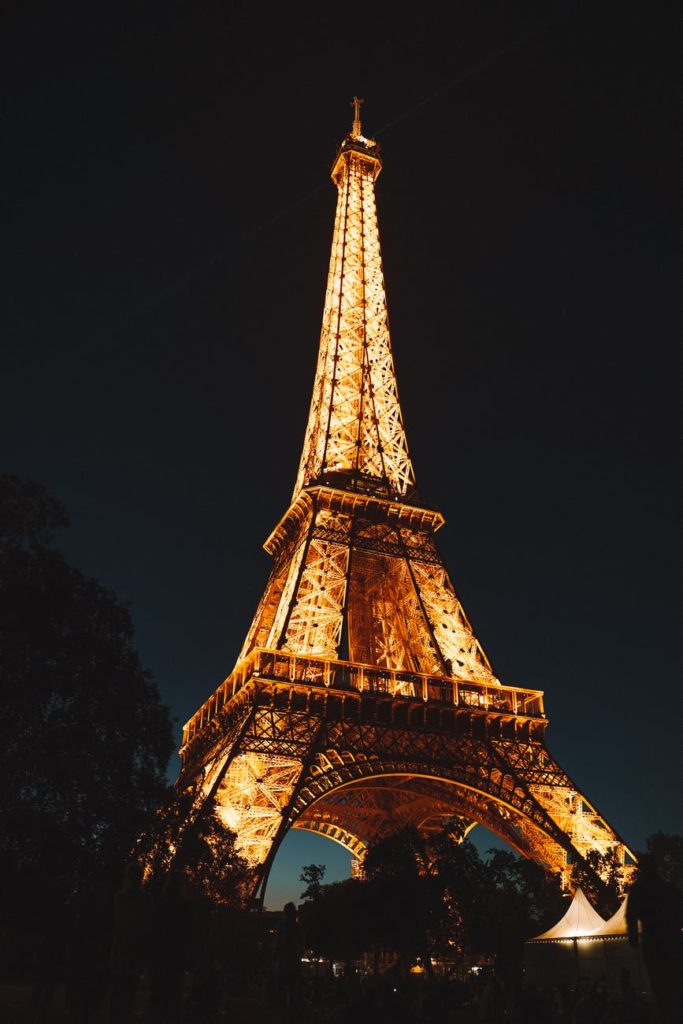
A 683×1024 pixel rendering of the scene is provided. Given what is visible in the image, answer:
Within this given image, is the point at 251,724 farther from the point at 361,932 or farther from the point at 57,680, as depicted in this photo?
the point at 57,680

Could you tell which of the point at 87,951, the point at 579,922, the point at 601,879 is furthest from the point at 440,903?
the point at 87,951

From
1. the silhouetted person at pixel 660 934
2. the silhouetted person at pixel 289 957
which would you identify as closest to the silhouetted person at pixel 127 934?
the silhouetted person at pixel 289 957

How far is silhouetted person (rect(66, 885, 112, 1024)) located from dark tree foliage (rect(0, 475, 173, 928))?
646cm

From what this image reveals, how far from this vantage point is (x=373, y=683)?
1281 inches

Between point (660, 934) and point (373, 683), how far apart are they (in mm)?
25062

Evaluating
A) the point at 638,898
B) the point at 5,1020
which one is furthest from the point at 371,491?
the point at 638,898

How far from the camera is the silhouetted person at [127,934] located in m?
7.89

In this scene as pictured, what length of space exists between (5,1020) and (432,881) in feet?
58.6

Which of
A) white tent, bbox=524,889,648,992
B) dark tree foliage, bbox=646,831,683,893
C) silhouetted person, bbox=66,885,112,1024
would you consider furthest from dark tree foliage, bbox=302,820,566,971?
dark tree foliage, bbox=646,831,683,893

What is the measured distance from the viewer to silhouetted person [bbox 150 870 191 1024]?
A: 8.12 metres

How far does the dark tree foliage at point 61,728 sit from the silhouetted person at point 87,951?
6.46 meters

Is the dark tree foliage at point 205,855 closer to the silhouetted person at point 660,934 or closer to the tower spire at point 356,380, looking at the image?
the silhouetted person at point 660,934

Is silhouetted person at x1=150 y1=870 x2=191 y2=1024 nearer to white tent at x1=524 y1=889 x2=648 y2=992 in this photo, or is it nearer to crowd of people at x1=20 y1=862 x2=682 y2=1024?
crowd of people at x1=20 y1=862 x2=682 y2=1024

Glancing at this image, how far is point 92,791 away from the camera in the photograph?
16328 mm
